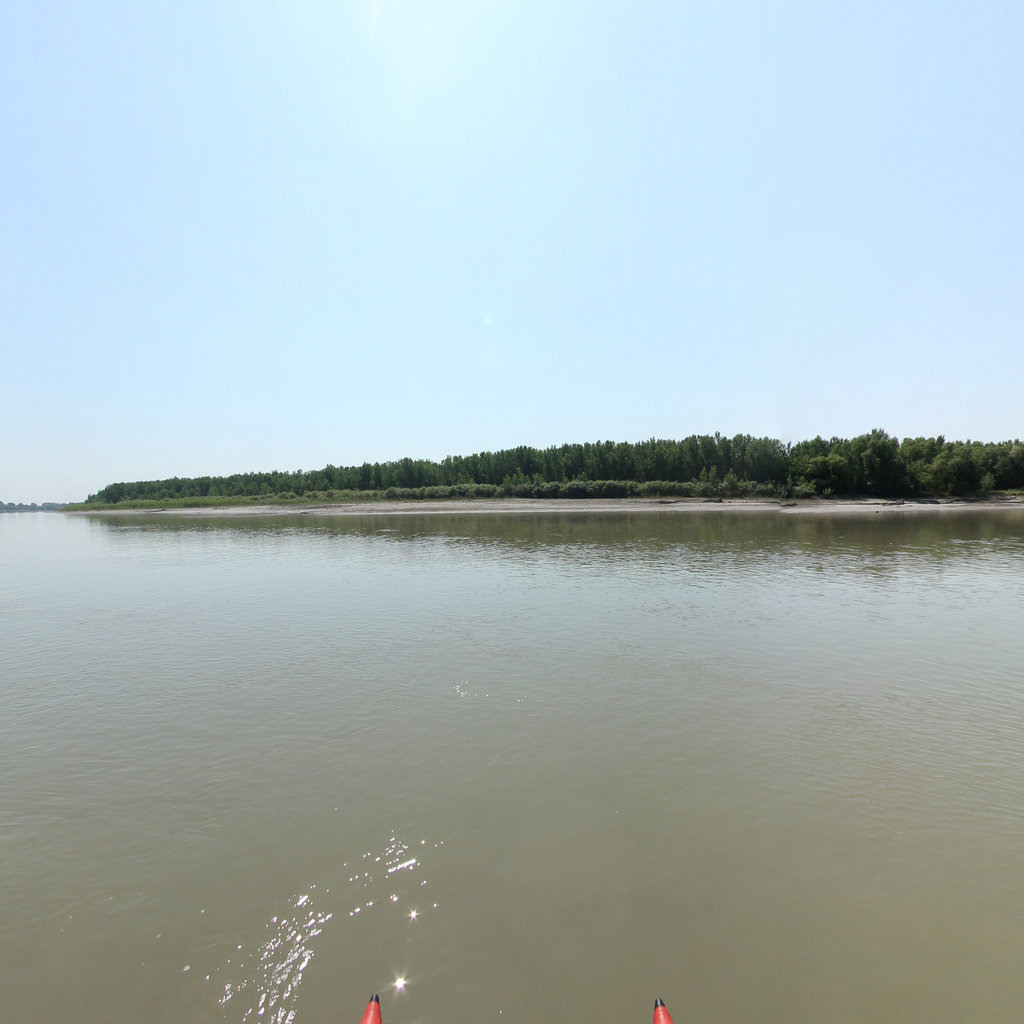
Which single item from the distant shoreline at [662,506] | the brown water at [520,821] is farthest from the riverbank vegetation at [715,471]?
the brown water at [520,821]

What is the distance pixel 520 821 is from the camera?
7.40 metres

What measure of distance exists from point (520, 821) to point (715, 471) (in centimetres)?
10971

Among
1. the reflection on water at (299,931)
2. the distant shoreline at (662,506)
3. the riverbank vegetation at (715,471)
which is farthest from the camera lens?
the riverbank vegetation at (715,471)

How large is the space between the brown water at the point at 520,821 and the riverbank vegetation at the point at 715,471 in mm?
89767

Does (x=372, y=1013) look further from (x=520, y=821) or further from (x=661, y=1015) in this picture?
(x=520, y=821)

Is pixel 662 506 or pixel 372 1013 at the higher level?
pixel 662 506

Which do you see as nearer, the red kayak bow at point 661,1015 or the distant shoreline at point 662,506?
the red kayak bow at point 661,1015

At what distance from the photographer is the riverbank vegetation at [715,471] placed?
312 feet

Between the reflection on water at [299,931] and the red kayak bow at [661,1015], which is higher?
the red kayak bow at [661,1015]

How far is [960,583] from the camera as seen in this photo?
78.1ft

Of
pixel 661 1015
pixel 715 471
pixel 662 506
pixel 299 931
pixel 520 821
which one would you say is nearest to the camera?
pixel 661 1015

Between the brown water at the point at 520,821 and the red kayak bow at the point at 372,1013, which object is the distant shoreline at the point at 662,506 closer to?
the brown water at the point at 520,821

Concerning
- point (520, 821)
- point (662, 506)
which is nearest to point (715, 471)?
point (662, 506)

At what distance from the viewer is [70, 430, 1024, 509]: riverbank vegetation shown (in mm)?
95062
